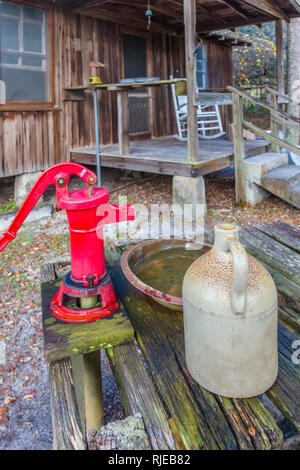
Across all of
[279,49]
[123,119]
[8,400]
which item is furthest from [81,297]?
[279,49]

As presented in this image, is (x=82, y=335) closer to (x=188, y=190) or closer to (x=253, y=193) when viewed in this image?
(x=188, y=190)

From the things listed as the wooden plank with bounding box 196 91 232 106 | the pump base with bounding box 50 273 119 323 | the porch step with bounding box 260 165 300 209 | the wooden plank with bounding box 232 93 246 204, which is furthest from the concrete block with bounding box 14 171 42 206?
the pump base with bounding box 50 273 119 323

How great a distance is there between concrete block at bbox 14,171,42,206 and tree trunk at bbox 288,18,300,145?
6586 millimetres

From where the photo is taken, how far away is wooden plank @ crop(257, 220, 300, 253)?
7.07ft

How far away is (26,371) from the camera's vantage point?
280 centimetres

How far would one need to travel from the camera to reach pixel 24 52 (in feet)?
18.1

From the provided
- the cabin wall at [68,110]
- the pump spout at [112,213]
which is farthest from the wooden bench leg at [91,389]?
the cabin wall at [68,110]

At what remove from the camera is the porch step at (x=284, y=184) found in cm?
541

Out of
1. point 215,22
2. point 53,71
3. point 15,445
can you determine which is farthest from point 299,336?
point 215,22

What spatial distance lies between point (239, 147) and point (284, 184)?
94cm

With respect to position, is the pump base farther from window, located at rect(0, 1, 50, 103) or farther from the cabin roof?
the cabin roof

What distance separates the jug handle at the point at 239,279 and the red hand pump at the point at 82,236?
23.4 inches

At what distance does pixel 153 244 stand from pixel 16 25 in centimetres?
506
